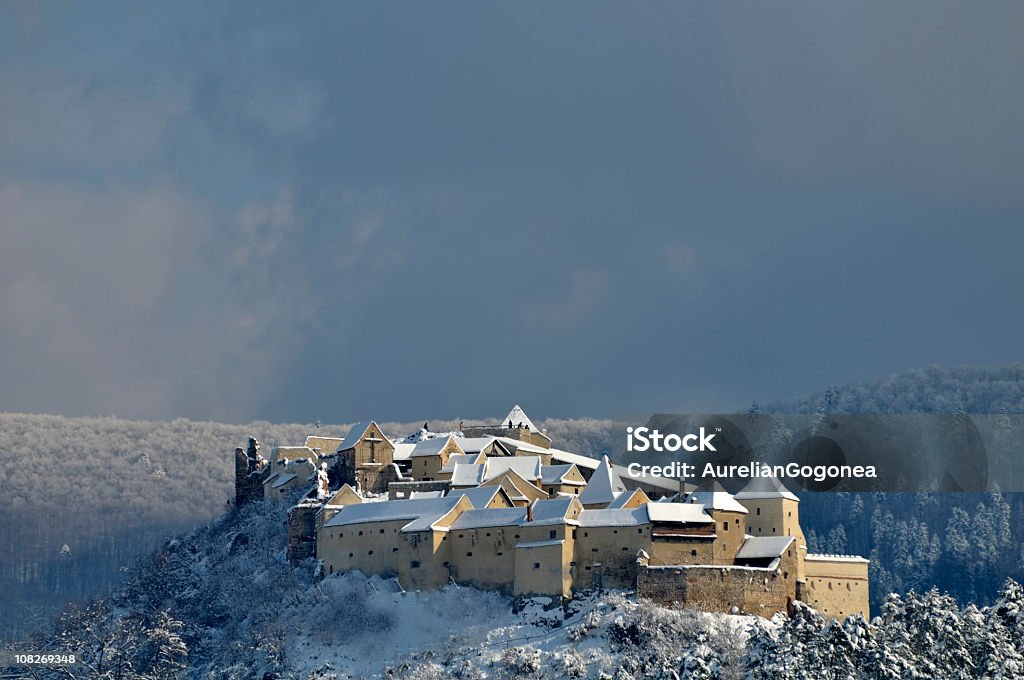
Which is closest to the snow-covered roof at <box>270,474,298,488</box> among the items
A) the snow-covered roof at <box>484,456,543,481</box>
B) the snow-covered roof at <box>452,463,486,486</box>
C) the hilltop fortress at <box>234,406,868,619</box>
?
the hilltop fortress at <box>234,406,868,619</box>

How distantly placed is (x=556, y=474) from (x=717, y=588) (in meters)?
19.4

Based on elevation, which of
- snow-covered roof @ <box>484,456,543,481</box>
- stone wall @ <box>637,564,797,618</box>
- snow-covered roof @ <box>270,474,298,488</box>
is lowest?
stone wall @ <box>637,564,797,618</box>

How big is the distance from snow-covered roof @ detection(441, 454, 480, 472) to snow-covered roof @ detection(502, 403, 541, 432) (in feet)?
39.3

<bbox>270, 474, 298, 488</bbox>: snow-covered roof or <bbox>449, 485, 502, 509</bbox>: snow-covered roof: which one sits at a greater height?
<bbox>270, 474, 298, 488</bbox>: snow-covered roof

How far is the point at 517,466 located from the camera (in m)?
113

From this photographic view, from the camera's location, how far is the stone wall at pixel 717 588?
9456 centimetres

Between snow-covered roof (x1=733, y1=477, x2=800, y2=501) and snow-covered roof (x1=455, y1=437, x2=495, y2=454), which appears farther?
snow-covered roof (x1=455, y1=437, x2=495, y2=454)

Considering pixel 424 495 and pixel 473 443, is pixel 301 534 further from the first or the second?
pixel 473 443

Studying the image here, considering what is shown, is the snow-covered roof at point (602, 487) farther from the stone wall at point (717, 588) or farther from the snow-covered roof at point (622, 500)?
the stone wall at point (717, 588)

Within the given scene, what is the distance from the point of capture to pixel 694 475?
127m

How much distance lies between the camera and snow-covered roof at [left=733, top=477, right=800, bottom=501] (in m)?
102

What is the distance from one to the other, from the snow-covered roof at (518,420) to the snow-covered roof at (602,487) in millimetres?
19542

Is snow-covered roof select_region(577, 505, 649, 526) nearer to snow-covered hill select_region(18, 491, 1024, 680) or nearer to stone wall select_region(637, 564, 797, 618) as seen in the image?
stone wall select_region(637, 564, 797, 618)

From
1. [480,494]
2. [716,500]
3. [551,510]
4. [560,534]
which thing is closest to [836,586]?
[716,500]
